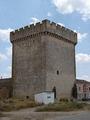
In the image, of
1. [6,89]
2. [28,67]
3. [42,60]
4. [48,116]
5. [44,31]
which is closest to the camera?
[48,116]

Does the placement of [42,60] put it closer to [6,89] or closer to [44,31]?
[44,31]

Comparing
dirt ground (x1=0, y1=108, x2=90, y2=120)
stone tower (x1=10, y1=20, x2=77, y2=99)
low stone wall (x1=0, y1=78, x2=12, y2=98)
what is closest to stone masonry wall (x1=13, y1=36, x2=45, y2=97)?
stone tower (x1=10, y1=20, x2=77, y2=99)

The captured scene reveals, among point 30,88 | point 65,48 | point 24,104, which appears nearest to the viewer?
point 24,104

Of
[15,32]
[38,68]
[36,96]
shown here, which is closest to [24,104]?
[36,96]

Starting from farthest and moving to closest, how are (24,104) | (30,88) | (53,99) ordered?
(30,88) < (53,99) < (24,104)

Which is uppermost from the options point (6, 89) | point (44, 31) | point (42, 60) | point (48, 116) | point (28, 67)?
point (44, 31)

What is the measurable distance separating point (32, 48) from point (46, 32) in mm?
3103

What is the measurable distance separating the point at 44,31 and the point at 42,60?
3.88m

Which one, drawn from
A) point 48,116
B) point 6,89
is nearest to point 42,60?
point 6,89

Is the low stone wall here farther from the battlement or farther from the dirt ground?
the dirt ground

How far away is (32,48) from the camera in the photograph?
45.6 metres

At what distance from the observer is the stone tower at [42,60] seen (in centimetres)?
4397

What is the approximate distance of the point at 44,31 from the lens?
4434 centimetres

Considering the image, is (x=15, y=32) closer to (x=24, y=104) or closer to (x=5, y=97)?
(x=5, y=97)
